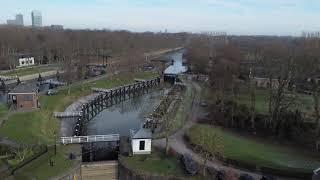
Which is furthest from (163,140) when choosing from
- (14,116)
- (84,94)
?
(84,94)

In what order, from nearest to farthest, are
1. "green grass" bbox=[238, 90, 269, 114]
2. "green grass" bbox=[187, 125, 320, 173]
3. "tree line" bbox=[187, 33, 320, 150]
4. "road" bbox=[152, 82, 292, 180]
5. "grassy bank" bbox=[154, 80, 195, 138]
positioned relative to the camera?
"road" bbox=[152, 82, 292, 180] < "green grass" bbox=[187, 125, 320, 173] < "grassy bank" bbox=[154, 80, 195, 138] < "tree line" bbox=[187, 33, 320, 150] < "green grass" bbox=[238, 90, 269, 114]

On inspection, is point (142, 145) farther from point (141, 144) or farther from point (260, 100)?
point (260, 100)

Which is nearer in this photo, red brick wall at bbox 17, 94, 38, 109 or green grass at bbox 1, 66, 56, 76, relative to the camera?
red brick wall at bbox 17, 94, 38, 109

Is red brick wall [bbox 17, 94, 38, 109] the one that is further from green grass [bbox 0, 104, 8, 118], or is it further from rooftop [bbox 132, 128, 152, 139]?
rooftop [bbox 132, 128, 152, 139]

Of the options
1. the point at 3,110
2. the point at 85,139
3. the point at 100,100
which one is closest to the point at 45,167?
the point at 85,139

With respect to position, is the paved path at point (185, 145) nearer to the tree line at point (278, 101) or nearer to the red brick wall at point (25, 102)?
the tree line at point (278, 101)

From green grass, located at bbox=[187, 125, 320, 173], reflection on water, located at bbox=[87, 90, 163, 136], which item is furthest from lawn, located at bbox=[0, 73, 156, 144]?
green grass, located at bbox=[187, 125, 320, 173]

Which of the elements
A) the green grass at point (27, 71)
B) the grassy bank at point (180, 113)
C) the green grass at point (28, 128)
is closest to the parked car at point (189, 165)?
the grassy bank at point (180, 113)
